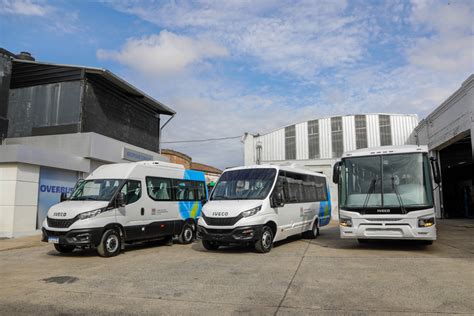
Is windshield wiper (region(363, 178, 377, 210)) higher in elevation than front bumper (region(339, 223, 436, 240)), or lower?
higher

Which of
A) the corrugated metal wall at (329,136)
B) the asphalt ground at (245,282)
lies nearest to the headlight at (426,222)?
the asphalt ground at (245,282)

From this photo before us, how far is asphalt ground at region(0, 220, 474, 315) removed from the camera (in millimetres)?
5281

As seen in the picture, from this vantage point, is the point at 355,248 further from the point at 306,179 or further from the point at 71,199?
the point at 71,199

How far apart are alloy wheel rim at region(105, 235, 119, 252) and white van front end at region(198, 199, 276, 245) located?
7.52ft

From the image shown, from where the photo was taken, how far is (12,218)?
1472cm

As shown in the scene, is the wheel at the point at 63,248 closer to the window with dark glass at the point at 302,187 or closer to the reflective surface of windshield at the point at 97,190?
the reflective surface of windshield at the point at 97,190

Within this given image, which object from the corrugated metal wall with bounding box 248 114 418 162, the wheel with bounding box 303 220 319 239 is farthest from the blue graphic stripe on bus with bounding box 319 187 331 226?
the corrugated metal wall with bounding box 248 114 418 162

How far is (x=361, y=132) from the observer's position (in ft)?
111

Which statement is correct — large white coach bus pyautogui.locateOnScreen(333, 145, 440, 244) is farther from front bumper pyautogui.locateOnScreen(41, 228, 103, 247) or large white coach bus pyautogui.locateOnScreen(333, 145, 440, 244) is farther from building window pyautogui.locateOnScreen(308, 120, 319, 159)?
building window pyautogui.locateOnScreen(308, 120, 319, 159)

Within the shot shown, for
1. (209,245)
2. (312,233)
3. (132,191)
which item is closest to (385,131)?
(312,233)

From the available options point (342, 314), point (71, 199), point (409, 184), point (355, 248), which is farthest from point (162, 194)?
point (342, 314)

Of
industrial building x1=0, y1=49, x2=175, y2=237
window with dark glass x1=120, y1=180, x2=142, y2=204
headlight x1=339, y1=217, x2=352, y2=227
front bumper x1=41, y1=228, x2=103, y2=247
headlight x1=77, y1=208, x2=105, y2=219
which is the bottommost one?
front bumper x1=41, y1=228, x2=103, y2=247

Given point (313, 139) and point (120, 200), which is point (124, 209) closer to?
point (120, 200)

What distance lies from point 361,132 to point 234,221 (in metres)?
26.5
